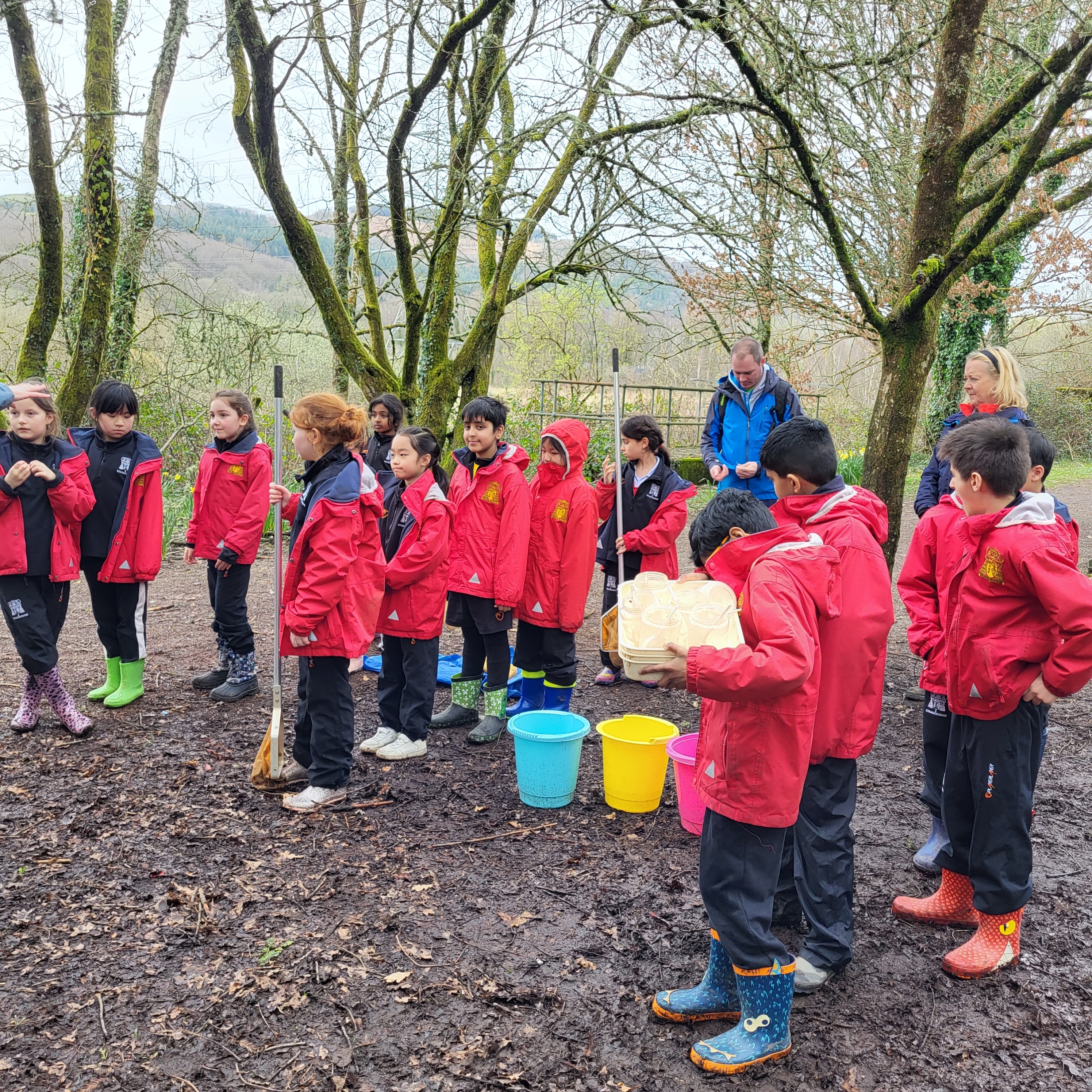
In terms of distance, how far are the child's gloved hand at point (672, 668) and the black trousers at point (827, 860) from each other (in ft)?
2.57

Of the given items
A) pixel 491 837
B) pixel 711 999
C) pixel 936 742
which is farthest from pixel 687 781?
pixel 711 999

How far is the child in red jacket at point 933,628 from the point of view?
316cm

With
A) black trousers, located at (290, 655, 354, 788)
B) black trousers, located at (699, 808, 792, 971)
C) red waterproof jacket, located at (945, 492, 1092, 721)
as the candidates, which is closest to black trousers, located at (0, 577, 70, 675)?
black trousers, located at (290, 655, 354, 788)

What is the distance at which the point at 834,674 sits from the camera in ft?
7.86

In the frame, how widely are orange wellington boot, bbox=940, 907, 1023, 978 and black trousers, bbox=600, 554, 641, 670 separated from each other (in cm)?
289

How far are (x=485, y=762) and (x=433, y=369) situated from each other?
4.59 m

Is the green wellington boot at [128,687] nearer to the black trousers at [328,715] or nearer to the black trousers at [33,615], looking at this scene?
the black trousers at [33,615]

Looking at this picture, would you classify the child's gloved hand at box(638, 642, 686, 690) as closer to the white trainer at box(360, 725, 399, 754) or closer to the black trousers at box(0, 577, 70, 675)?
the white trainer at box(360, 725, 399, 754)

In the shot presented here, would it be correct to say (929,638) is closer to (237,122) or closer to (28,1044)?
(28,1044)

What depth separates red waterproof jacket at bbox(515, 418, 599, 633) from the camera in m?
4.68

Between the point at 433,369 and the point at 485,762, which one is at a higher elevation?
the point at 433,369

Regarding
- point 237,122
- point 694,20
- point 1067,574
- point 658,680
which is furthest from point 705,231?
point 658,680

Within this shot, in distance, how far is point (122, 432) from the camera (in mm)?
4699

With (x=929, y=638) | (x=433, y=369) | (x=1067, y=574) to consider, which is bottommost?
(x=929, y=638)
